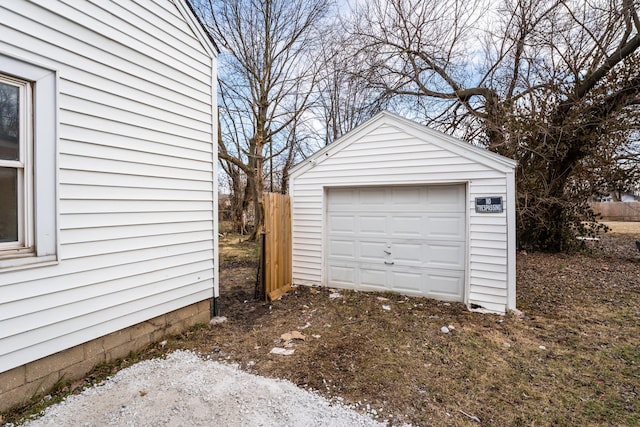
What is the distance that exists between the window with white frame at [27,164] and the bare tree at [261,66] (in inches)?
320

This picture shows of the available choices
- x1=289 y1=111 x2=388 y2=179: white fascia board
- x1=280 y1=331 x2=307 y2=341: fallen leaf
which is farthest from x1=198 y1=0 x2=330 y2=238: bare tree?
x1=280 y1=331 x2=307 y2=341: fallen leaf

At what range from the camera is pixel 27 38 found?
242 cm

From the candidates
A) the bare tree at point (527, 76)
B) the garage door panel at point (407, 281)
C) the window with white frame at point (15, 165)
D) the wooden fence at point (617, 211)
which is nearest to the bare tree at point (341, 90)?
the bare tree at point (527, 76)

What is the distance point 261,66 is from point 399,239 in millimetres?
8981

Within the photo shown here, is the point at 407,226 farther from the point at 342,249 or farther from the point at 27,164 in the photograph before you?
the point at 27,164

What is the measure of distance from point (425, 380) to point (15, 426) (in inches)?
129

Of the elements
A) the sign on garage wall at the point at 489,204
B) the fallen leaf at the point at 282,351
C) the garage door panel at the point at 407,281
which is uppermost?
the sign on garage wall at the point at 489,204

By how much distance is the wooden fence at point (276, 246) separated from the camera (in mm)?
5277

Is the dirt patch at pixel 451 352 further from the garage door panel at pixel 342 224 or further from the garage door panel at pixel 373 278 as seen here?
the garage door panel at pixel 342 224

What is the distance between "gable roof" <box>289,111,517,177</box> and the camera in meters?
4.74

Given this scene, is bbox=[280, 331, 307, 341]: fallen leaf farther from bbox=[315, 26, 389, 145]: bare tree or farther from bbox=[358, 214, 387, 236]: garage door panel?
bbox=[315, 26, 389, 145]: bare tree

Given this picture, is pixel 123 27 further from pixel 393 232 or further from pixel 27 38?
pixel 393 232

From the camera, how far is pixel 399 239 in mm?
5641

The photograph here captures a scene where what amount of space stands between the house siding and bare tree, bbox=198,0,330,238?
6.87 meters
